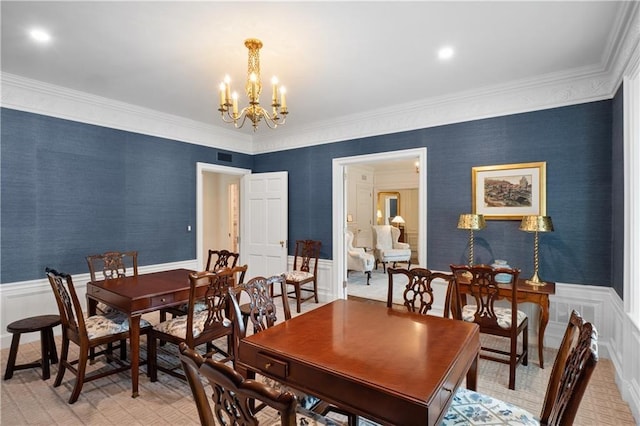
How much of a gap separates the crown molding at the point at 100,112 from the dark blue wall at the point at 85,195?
9 centimetres

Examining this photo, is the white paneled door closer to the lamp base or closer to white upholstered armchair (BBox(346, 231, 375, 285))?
white upholstered armchair (BBox(346, 231, 375, 285))

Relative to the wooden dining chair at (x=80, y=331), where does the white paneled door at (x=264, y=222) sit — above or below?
above

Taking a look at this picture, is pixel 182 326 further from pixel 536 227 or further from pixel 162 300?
→ pixel 536 227

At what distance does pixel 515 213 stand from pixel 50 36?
4.72 m

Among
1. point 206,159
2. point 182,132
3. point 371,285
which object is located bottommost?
point 371,285

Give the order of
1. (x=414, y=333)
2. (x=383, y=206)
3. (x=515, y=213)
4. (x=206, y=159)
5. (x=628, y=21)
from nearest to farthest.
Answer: (x=414, y=333), (x=628, y=21), (x=515, y=213), (x=206, y=159), (x=383, y=206)

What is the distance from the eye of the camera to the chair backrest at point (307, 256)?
17.1 ft

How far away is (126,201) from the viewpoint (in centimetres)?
434

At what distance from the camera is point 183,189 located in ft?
16.4

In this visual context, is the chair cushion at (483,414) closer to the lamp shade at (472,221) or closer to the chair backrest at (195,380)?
the chair backrest at (195,380)

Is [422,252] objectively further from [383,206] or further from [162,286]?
[383,206]

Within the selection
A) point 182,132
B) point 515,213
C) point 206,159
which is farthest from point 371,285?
point 182,132

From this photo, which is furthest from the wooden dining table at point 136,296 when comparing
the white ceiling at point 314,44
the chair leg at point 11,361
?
the white ceiling at point 314,44

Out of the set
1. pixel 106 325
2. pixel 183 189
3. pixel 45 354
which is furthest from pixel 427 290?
pixel 183 189
